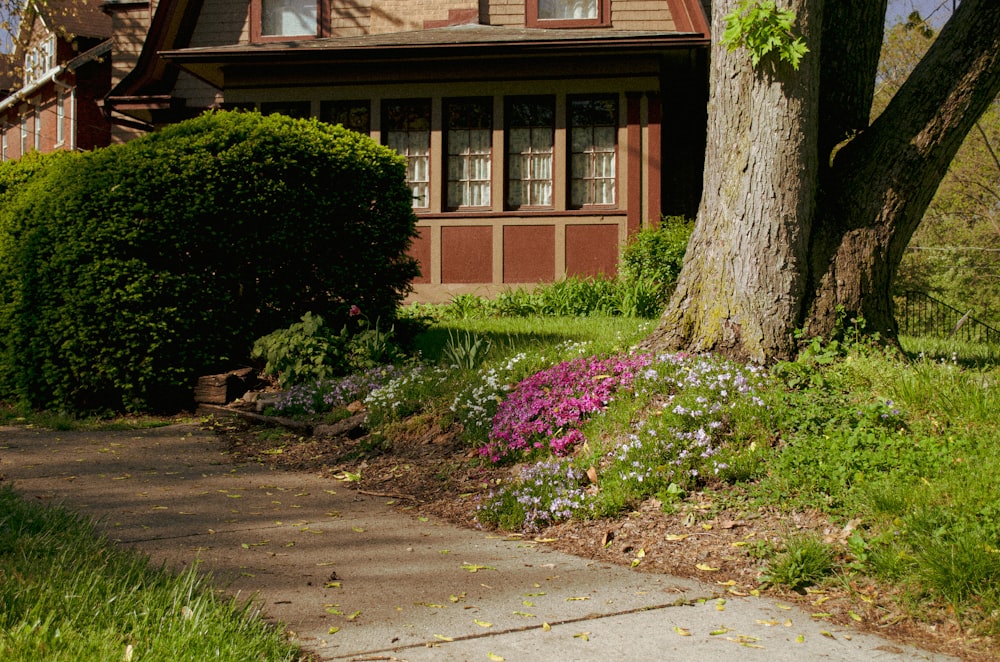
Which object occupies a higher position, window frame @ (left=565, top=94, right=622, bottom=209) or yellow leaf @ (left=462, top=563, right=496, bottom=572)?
window frame @ (left=565, top=94, right=622, bottom=209)

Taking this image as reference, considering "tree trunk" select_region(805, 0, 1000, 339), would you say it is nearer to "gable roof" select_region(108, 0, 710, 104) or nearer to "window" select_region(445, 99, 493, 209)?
"gable roof" select_region(108, 0, 710, 104)

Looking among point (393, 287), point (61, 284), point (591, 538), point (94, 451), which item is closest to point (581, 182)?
point (393, 287)

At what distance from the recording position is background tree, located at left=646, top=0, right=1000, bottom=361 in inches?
233

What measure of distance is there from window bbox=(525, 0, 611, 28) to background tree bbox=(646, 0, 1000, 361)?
377 inches

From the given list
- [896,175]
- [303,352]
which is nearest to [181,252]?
[303,352]

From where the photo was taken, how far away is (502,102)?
1536 cm

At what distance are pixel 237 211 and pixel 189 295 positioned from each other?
882 millimetres

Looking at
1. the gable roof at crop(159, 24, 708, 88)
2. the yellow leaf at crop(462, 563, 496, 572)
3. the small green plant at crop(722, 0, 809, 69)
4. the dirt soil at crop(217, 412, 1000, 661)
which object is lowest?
the yellow leaf at crop(462, 563, 496, 572)

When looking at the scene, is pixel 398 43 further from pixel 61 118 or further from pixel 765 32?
pixel 61 118

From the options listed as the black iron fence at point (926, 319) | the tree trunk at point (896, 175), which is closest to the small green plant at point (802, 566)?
the tree trunk at point (896, 175)

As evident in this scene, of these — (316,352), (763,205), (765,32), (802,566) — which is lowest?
(802,566)

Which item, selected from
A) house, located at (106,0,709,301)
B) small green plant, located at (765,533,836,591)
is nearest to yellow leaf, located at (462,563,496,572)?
small green plant, located at (765,533,836,591)

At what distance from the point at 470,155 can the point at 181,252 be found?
318 inches

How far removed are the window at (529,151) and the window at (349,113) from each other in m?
2.54
